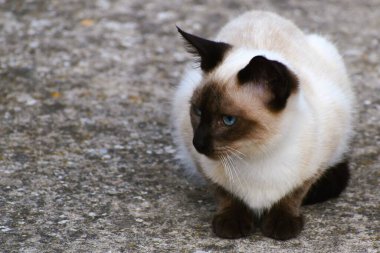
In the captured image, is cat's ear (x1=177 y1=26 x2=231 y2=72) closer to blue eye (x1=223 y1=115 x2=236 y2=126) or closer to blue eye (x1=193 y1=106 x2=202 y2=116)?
blue eye (x1=193 y1=106 x2=202 y2=116)

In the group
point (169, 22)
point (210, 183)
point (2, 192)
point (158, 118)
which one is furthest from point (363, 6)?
point (2, 192)

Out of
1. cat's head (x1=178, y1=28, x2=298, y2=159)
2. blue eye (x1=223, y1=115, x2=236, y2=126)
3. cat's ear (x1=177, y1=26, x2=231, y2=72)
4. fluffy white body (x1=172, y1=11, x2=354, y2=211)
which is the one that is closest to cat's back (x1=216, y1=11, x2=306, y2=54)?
fluffy white body (x1=172, y1=11, x2=354, y2=211)

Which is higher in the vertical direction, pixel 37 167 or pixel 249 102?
pixel 249 102

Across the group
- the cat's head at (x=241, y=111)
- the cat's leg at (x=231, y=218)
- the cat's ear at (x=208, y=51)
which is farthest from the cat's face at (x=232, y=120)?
the cat's leg at (x=231, y=218)

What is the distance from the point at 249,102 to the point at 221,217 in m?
0.68

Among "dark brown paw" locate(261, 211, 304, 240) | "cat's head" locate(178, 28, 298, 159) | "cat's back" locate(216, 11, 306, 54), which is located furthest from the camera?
"cat's back" locate(216, 11, 306, 54)

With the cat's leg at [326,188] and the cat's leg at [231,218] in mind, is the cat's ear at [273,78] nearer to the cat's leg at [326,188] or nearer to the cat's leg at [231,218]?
the cat's leg at [231,218]

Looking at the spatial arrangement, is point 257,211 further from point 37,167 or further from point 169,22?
point 169,22

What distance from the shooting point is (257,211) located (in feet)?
12.3

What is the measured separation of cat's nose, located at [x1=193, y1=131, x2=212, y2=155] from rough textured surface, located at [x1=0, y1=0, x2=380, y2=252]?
517 mm

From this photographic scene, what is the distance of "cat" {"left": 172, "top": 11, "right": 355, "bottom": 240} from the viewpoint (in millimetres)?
3379

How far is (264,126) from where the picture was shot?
132 inches

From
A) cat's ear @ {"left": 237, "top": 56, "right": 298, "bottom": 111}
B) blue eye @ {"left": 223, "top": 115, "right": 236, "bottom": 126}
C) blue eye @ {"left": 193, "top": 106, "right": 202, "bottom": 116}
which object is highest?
cat's ear @ {"left": 237, "top": 56, "right": 298, "bottom": 111}

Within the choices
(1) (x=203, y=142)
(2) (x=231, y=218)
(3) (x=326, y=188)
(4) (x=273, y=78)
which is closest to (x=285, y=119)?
(4) (x=273, y=78)
